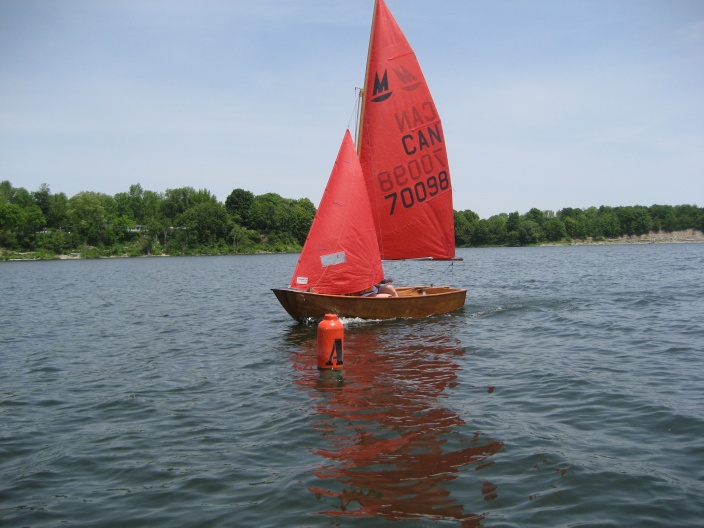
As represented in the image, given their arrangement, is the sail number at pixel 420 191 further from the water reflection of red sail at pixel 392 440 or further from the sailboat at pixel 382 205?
the water reflection of red sail at pixel 392 440

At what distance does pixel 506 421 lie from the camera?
9211 millimetres

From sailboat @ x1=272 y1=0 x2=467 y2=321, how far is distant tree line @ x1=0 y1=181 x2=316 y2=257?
354 feet

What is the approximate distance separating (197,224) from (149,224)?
10244mm

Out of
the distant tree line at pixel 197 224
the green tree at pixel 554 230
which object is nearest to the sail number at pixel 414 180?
the distant tree line at pixel 197 224

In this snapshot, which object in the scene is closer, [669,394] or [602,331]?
[669,394]

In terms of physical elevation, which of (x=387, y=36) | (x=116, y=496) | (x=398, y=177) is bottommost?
(x=116, y=496)

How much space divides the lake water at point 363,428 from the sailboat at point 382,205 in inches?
Answer: 57.5

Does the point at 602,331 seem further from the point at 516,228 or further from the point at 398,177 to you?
the point at 516,228

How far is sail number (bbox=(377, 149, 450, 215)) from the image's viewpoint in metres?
20.7

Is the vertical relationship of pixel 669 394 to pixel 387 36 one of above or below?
below

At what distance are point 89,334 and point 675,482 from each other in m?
18.0

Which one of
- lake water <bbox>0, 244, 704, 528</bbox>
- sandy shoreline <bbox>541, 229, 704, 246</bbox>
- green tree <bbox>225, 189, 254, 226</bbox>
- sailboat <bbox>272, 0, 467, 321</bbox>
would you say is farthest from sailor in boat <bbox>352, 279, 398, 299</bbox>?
sandy shoreline <bbox>541, 229, 704, 246</bbox>

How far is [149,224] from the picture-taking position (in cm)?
12556

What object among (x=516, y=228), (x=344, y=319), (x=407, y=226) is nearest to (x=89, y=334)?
(x=344, y=319)
